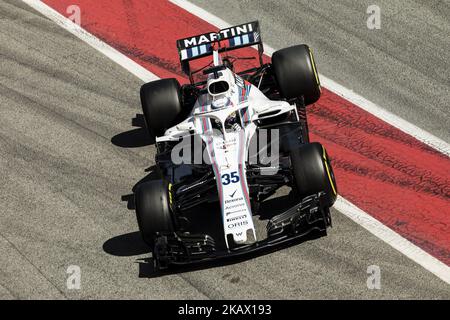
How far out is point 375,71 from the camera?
18094mm

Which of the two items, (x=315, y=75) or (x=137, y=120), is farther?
(x=137, y=120)

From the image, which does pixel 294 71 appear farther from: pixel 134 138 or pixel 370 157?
pixel 134 138

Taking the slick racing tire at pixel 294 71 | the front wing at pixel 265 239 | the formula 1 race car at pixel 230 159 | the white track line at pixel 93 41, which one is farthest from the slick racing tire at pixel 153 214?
Result: the white track line at pixel 93 41

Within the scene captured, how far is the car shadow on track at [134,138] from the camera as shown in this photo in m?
16.8

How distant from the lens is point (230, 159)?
1412cm

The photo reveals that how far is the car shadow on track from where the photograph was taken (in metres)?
16.8

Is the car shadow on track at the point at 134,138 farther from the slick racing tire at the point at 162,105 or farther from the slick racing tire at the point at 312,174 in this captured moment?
the slick racing tire at the point at 312,174

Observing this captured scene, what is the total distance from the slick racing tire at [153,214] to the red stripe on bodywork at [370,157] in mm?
2907

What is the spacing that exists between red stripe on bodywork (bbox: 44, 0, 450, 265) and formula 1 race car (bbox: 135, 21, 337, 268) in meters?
0.81

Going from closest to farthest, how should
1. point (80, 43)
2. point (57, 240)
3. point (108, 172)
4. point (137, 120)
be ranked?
point (57, 240), point (108, 172), point (137, 120), point (80, 43)

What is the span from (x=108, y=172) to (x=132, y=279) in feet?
9.58

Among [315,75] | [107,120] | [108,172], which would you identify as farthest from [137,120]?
[315,75]

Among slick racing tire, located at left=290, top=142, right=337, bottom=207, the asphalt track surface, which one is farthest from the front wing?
the asphalt track surface

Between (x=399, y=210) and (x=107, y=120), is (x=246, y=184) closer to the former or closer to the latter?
(x=399, y=210)
